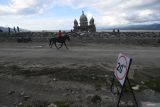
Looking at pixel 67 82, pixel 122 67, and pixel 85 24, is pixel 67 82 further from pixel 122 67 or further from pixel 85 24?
pixel 85 24

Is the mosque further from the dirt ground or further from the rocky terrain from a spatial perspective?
the rocky terrain

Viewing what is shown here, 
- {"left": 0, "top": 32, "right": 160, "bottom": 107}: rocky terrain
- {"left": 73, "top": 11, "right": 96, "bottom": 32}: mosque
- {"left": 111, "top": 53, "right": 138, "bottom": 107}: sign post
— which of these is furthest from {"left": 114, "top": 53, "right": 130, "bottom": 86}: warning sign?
{"left": 73, "top": 11, "right": 96, "bottom": 32}: mosque

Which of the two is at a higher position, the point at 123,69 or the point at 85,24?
the point at 85,24

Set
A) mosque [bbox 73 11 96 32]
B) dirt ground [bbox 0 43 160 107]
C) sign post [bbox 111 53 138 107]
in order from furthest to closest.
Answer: mosque [bbox 73 11 96 32] < dirt ground [bbox 0 43 160 107] < sign post [bbox 111 53 138 107]

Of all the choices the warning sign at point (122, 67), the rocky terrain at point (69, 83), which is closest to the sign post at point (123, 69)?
the warning sign at point (122, 67)

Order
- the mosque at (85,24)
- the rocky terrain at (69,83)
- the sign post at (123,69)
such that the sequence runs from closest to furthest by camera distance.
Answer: the sign post at (123,69), the rocky terrain at (69,83), the mosque at (85,24)

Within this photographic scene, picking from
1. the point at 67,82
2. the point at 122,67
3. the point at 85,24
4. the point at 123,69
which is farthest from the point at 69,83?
the point at 85,24

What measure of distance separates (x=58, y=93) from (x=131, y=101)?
297 centimetres

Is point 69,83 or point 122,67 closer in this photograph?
point 122,67

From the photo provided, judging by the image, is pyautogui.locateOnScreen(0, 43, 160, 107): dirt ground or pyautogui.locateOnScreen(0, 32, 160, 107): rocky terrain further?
pyautogui.locateOnScreen(0, 43, 160, 107): dirt ground

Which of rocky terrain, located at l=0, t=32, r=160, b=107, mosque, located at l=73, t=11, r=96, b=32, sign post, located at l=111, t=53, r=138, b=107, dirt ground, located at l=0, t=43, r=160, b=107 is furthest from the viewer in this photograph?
mosque, located at l=73, t=11, r=96, b=32

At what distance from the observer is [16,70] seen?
588 inches

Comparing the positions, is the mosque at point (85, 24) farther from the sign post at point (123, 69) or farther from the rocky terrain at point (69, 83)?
the sign post at point (123, 69)

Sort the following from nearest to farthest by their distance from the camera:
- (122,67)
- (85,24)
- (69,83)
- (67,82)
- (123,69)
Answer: (123,69)
(122,67)
(69,83)
(67,82)
(85,24)
